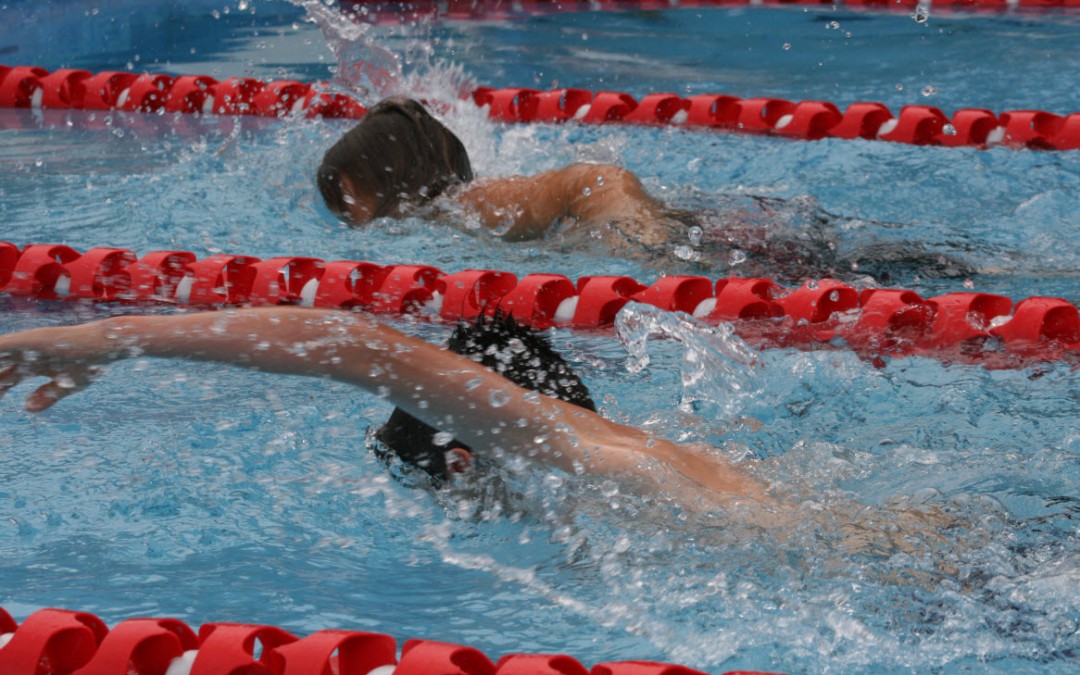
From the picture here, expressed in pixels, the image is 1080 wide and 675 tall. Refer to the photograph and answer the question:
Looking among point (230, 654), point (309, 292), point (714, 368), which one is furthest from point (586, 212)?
point (230, 654)

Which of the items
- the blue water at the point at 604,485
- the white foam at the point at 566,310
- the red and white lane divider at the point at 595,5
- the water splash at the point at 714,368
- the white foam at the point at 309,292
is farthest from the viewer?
the red and white lane divider at the point at 595,5

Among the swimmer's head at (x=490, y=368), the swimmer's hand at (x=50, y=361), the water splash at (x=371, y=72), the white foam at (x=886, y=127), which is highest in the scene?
the water splash at (x=371, y=72)

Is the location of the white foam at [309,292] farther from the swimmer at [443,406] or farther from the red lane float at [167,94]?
the red lane float at [167,94]

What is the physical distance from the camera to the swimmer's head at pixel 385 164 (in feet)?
12.0

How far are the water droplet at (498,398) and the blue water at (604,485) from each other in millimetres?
189

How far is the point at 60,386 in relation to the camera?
181 cm

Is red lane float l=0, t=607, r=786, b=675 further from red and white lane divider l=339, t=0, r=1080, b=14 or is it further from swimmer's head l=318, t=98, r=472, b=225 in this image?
red and white lane divider l=339, t=0, r=1080, b=14

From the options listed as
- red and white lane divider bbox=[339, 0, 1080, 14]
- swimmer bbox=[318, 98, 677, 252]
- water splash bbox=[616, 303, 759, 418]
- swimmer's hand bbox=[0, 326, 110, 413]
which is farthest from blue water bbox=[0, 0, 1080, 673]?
red and white lane divider bbox=[339, 0, 1080, 14]

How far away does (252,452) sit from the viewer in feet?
8.57

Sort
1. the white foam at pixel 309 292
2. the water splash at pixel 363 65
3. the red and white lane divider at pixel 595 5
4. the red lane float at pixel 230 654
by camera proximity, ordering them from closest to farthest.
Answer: the red lane float at pixel 230 654
the white foam at pixel 309 292
the water splash at pixel 363 65
the red and white lane divider at pixel 595 5

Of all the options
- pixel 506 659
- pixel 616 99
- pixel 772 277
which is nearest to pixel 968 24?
pixel 616 99

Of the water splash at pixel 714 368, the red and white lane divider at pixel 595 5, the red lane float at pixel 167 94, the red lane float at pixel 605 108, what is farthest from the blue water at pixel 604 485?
the red and white lane divider at pixel 595 5

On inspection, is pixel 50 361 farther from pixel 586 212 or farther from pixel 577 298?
pixel 586 212

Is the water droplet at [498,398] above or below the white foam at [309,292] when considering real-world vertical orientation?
above
